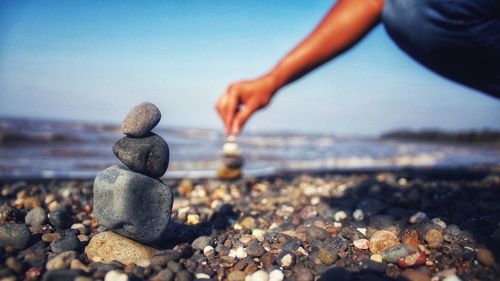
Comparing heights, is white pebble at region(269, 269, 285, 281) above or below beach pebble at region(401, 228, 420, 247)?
below

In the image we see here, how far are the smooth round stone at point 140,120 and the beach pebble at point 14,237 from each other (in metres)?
1.02

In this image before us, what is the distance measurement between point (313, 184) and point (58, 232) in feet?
14.2

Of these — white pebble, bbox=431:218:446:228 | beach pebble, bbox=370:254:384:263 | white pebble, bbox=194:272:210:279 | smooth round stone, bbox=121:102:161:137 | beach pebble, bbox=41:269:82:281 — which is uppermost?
smooth round stone, bbox=121:102:161:137

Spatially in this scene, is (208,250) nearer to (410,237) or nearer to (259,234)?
(259,234)

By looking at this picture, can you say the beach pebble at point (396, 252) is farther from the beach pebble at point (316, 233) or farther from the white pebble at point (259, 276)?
the white pebble at point (259, 276)

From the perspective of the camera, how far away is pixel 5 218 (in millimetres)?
2918

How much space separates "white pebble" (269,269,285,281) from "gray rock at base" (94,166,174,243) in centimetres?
94

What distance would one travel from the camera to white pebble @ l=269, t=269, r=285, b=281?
2088 millimetres

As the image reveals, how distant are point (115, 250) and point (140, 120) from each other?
0.97 metres

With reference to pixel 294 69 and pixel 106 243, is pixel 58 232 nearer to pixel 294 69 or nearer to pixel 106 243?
pixel 106 243

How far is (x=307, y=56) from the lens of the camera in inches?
94.4

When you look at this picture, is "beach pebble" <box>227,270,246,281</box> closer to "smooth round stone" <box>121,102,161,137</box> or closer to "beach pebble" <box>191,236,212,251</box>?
"beach pebble" <box>191,236,212,251</box>

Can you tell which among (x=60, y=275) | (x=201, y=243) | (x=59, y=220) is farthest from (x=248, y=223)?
(x=60, y=275)

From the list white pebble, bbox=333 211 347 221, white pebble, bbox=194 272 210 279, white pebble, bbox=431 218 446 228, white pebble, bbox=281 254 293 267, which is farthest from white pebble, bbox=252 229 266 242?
white pebble, bbox=431 218 446 228
